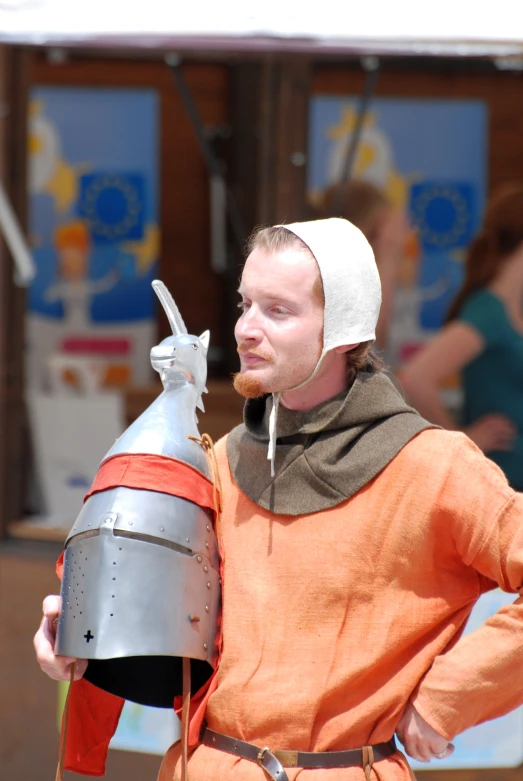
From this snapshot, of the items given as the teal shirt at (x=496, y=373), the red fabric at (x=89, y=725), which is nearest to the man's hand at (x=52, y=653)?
the red fabric at (x=89, y=725)

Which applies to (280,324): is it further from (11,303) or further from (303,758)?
(11,303)

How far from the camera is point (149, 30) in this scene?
3.05 metres

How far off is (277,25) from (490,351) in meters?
1.39

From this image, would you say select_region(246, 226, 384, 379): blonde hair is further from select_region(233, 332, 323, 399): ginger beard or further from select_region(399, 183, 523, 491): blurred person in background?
select_region(399, 183, 523, 491): blurred person in background

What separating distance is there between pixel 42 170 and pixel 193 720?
4.23 meters

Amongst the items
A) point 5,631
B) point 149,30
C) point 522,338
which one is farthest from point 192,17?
point 5,631

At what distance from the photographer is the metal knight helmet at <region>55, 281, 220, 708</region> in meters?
1.69

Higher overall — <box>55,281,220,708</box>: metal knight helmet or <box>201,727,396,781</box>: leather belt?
<box>55,281,220,708</box>: metal knight helmet

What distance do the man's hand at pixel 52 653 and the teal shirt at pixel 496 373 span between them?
7.57 ft

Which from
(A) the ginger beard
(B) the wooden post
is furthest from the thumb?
(B) the wooden post

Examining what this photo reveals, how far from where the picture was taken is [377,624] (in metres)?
1.72

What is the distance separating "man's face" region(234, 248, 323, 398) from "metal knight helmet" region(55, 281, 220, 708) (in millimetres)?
176

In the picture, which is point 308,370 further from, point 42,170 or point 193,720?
point 42,170

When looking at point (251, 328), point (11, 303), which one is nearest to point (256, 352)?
point (251, 328)
